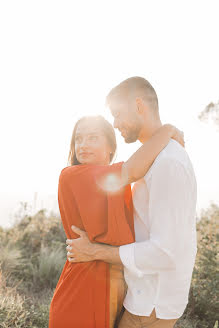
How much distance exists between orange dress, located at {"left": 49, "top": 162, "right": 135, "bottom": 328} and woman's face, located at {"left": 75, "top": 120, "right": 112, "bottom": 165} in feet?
0.99

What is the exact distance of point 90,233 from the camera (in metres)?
1.99

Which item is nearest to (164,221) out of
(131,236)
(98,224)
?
(131,236)

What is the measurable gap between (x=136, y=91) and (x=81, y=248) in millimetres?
1023

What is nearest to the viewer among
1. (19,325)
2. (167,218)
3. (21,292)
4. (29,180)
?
(167,218)

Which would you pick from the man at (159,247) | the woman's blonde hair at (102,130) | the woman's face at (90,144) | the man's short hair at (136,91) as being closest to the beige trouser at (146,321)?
the man at (159,247)

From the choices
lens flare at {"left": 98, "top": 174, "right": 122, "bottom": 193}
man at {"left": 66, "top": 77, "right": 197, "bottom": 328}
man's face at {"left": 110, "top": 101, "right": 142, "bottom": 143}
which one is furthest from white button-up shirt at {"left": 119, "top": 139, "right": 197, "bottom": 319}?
man's face at {"left": 110, "top": 101, "right": 142, "bottom": 143}

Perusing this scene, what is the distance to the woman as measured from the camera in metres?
1.91

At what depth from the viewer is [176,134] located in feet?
7.28

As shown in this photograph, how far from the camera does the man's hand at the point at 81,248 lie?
1973 mm

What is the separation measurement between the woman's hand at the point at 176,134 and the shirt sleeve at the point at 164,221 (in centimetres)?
34

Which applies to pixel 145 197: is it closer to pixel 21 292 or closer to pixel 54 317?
pixel 54 317

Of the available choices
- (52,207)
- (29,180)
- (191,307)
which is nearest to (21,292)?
(191,307)

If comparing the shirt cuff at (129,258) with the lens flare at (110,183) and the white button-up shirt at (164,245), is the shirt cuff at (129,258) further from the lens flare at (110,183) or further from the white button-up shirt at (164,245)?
the lens flare at (110,183)

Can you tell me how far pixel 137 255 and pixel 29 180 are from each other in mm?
57440
